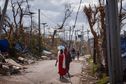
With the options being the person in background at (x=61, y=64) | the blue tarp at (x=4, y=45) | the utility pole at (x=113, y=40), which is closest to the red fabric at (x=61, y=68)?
the person in background at (x=61, y=64)

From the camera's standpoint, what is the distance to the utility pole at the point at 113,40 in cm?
1320

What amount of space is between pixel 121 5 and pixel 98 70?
18.5ft

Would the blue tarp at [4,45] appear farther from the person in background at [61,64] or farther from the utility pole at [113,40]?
the utility pole at [113,40]

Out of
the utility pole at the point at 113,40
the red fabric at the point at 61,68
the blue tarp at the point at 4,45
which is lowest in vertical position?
the red fabric at the point at 61,68

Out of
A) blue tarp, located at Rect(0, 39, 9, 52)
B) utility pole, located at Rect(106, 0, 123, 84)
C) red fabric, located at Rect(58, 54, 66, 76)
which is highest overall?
utility pole, located at Rect(106, 0, 123, 84)

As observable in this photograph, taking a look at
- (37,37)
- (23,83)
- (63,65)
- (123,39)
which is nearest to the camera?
(23,83)

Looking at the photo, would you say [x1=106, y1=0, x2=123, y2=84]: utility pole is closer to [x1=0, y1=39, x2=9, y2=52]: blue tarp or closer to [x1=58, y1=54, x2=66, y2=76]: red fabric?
[x1=58, y1=54, x2=66, y2=76]: red fabric

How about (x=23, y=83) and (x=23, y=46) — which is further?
(x=23, y=46)

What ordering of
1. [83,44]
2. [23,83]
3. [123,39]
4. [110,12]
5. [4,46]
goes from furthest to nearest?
1. [83,44]
2. [4,46]
3. [123,39]
4. [23,83]
5. [110,12]

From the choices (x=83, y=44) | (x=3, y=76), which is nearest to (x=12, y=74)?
(x=3, y=76)

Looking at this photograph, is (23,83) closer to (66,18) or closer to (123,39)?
(123,39)

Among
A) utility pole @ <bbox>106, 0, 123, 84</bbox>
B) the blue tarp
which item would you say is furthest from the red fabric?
the blue tarp

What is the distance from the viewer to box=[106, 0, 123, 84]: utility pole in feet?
43.3

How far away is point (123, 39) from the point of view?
885 inches
